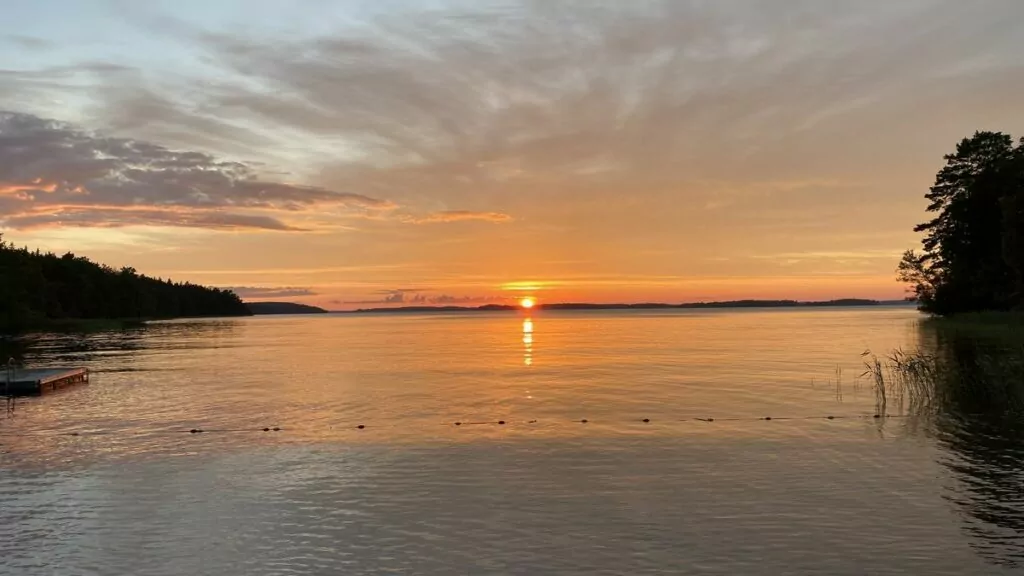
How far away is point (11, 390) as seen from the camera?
1770 inches

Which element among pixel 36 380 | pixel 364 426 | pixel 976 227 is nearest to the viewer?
pixel 364 426

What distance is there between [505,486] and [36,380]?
39229 millimetres

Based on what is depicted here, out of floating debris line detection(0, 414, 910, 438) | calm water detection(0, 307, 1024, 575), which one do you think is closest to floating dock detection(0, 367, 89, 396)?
calm water detection(0, 307, 1024, 575)

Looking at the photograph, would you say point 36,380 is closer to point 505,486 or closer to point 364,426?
point 364,426

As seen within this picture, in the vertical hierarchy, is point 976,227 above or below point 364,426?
above

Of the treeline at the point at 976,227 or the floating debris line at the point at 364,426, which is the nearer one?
the floating debris line at the point at 364,426

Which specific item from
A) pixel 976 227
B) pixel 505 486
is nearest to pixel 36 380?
pixel 505 486

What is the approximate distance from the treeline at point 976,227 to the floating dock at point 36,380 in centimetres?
9367

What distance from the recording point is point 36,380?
46.1 metres

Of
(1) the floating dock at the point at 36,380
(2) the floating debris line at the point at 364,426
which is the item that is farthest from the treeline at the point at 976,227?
(1) the floating dock at the point at 36,380

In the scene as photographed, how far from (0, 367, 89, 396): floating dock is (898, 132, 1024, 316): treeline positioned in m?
93.7

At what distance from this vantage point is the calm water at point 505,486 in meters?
15.4

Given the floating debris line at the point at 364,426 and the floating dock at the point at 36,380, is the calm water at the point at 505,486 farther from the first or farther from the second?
the floating dock at the point at 36,380

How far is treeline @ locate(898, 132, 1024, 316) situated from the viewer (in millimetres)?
93062
